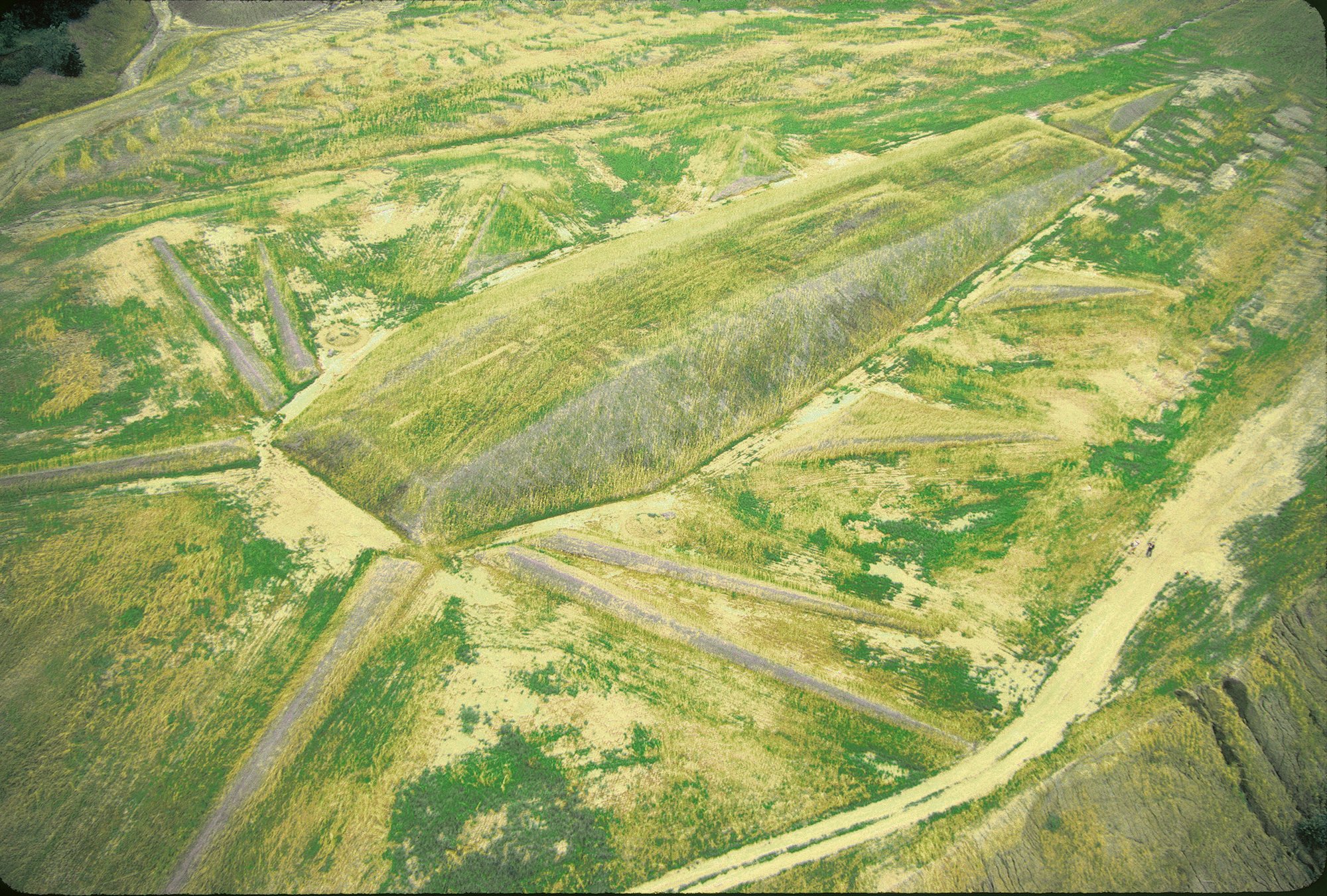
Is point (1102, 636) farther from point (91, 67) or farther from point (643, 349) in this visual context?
point (91, 67)

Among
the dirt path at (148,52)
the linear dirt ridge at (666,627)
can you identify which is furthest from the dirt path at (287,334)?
the dirt path at (148,52)

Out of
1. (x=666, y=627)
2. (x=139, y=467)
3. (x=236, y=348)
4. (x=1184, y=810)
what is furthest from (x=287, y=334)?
(x=1184, y=810)

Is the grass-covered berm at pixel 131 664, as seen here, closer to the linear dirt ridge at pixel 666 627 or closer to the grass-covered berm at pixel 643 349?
the grass-covered berm at pixel 643 349

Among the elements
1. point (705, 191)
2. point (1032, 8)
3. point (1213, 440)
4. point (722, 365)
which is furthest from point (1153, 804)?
point (1032, 8)

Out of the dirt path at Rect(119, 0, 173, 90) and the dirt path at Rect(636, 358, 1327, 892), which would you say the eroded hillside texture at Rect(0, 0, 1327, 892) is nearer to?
the dirt path at Rect(636, 358, 1327, 892)

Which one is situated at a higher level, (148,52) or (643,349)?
(148,52)
